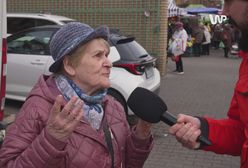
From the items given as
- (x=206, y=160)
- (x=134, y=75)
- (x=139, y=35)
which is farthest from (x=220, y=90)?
(x=206, y=160)

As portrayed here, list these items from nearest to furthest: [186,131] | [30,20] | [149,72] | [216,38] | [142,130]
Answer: [186,131], [142,130], [149,72], [30,20], [216,38]

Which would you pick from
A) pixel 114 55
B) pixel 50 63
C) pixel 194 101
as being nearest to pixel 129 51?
pixel 114 55

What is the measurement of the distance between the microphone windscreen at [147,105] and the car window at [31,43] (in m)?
5.94

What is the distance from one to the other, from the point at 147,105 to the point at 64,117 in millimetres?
494

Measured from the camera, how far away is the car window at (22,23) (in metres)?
10.4

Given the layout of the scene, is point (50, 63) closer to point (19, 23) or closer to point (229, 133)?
point (19, 23)

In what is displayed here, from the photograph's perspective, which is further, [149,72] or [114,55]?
[149,72]

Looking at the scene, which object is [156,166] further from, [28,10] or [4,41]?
[28,10]

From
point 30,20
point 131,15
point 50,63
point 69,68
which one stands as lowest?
point 50,63

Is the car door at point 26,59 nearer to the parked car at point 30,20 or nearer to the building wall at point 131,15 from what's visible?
the parked car at point 30,20

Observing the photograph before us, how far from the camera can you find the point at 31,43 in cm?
831

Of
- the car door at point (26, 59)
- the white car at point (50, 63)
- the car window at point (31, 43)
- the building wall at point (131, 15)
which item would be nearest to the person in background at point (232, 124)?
the white car at point (50, 63)

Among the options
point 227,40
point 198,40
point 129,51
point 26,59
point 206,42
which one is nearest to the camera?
point 129,51

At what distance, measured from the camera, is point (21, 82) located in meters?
8.35
